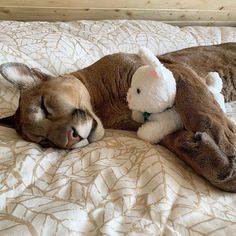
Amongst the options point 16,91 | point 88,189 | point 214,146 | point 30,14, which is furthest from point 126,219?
point 30,14

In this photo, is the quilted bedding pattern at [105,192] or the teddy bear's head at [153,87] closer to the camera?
the quilted bedding pattern at [105,192]

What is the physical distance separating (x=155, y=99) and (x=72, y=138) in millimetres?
312

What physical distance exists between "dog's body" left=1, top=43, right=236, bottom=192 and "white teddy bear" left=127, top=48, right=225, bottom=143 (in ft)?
0.12

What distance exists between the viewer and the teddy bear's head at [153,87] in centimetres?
131

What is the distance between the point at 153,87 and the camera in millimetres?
1312

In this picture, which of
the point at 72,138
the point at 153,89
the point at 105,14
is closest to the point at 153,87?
the point at 153,89

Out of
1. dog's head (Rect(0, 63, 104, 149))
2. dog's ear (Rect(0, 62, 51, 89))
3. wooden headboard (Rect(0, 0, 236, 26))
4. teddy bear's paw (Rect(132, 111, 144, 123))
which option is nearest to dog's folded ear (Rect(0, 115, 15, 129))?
dog's head (Rect(0, 63, 104, 149))

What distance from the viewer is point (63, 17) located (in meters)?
2.41

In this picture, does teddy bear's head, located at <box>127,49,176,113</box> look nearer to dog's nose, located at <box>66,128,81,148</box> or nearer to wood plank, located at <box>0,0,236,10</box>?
dog's nose, located at <box>66,128,81,148</box>

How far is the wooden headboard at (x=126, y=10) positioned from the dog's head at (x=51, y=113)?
91cm

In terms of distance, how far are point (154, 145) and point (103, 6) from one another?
55.0 inches

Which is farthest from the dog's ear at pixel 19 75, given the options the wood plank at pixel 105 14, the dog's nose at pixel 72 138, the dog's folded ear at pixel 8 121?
the wood plank at pixel 105 14

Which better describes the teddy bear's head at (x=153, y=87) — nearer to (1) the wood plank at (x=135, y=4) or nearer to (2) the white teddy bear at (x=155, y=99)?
(2) the white teddy bear at (x=155, y=99)

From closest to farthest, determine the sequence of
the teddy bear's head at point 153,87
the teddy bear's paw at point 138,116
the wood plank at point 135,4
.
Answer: the teddy bear's head at point 153,87
the teddy bear's paw at point 138,116
the wood plank at point 135,4
